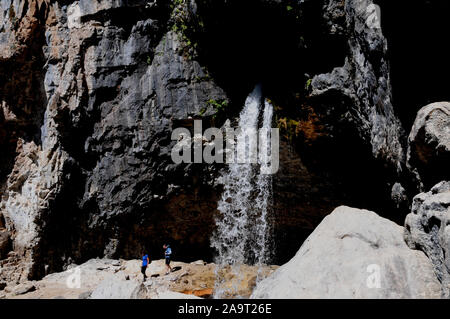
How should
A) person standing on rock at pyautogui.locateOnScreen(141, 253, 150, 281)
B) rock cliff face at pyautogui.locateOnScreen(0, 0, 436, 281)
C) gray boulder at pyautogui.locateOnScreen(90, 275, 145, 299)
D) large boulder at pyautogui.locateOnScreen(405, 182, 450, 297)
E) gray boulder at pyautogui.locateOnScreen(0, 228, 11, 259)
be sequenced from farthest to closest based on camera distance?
1. gray boulder at pyautogui.locateOnScreen(0, 228, 11, 259)
2. rock cliff face at pyautogui.locateOnScreen(0, 0, 436, 281)
3. person standing on rock at pyautogui.locateOnScreen(141, 253, 150, 281)
4. gray boulder at pyautogui.locateOnScreen(90, 275, 145, 299)
5. large boulder at pyautogui.locateOnScreen(405, 182, 450, 297)

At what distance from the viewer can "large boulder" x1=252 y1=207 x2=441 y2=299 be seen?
15.0 feet

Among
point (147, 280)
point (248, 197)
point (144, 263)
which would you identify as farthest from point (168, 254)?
point (248, 197)

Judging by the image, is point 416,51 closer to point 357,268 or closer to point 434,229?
point 434,229

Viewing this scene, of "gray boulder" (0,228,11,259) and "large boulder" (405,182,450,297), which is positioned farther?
"gray boulder" (0,228,11,259)

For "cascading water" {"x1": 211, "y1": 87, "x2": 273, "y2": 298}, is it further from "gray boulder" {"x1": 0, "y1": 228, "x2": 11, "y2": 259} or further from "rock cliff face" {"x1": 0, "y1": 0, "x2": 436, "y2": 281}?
"gray boulder" {"x1": 0, "y1": 228, "x2": 11, "y2": 259}

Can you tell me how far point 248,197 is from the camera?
1275 cm

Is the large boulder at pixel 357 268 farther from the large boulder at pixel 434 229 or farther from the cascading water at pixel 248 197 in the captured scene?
the cascading water at pixel 248 197

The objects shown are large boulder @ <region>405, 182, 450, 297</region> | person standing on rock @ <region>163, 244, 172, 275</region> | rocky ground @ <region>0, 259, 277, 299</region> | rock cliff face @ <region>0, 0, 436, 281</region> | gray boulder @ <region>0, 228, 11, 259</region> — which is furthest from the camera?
gray boulder @ <region>0, 228, 11, 259</region>

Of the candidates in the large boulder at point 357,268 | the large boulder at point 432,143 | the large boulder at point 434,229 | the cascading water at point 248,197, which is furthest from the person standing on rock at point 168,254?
the large boulder at point 432,143

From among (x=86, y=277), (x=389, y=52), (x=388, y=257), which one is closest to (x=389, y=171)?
(x=389, y=52)

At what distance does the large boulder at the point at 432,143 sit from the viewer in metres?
6.05

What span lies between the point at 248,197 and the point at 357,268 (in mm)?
7990

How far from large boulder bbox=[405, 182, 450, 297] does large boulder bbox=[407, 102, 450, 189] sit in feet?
1.76

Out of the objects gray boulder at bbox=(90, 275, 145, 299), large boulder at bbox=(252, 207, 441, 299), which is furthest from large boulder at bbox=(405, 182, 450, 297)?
gray boulder at bbox=(90, 275, 145, 299)
